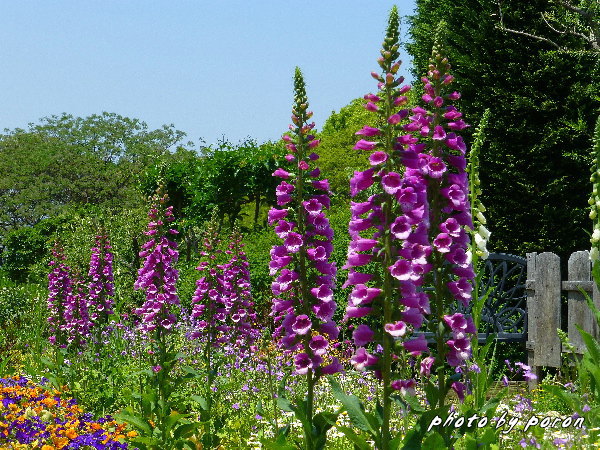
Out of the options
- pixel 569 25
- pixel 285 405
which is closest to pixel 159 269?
pixel 285 405

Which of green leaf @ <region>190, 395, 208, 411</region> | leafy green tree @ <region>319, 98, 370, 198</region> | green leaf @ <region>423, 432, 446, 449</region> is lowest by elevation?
green leaf @ <region>190, 395, 208, 411</region>

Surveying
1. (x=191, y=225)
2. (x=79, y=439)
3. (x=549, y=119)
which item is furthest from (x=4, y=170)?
(x=79, y=439)

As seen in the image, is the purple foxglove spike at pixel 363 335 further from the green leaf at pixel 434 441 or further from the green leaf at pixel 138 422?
the green leaf at pixel 138 422

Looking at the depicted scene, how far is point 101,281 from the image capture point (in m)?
7.37

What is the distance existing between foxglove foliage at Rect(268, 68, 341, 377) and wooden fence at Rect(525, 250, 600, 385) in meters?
5.61

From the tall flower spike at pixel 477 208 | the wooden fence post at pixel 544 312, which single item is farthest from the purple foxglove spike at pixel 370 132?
the wooden fence post at pixel 544 312

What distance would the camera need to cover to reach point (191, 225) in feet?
53.7

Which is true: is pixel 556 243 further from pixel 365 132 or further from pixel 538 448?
pixel 365 132

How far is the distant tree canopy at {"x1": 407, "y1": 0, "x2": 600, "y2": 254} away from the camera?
9922 millimetres

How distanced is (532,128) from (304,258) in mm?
7578

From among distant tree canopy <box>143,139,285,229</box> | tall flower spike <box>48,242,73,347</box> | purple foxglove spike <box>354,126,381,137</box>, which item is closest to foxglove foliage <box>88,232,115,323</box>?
tall flower spike <box>48,242,73,347</box>

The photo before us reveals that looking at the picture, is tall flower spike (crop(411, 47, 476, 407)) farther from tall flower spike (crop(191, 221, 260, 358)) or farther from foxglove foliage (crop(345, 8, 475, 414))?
tall flower spike (crop(191, 221, 260, 358))

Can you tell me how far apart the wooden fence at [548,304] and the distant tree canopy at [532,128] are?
1.26 meters

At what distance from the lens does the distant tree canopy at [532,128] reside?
9922 mm
